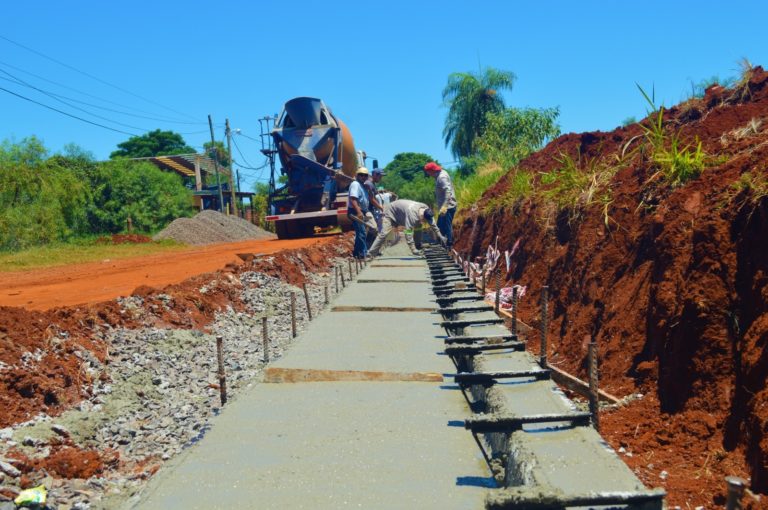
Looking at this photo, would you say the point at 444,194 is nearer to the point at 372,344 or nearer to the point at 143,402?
the point at 372,344

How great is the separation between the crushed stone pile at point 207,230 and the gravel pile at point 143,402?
18081mm

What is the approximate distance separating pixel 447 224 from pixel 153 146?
2201 inches

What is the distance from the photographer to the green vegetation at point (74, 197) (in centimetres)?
2072

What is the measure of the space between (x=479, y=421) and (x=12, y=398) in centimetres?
301

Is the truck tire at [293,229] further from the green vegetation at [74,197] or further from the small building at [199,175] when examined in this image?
the small building at [199,175]

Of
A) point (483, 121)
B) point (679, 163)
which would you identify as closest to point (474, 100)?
point (483, 121)

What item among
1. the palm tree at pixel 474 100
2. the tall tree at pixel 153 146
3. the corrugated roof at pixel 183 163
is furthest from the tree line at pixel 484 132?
the tall tree at pixel 153 146

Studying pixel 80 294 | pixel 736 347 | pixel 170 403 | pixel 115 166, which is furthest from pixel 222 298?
pixel 115 166

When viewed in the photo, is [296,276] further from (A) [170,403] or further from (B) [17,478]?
(B) [17,478]

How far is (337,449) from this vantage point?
3174 mm

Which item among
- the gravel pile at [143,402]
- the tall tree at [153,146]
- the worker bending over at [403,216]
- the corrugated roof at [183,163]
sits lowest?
the gravel pile at [143,402]

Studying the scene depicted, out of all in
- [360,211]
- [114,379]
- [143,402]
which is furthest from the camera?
[360,211]

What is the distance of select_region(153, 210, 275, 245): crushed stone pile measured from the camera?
24.6 metres

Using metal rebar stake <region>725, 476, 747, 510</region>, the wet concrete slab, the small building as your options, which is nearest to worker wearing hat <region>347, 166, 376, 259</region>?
the wet concrete slab
